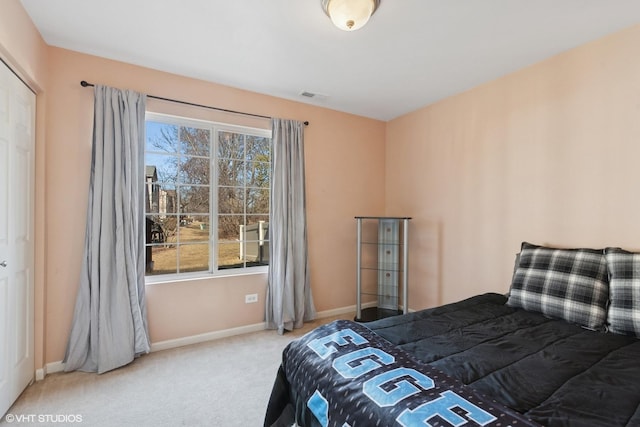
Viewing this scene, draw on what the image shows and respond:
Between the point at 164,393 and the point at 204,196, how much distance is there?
5.62 ft

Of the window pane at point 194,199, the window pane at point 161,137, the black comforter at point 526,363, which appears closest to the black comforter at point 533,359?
the black comforter at point 526,363

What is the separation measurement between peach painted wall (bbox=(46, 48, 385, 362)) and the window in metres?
0.17

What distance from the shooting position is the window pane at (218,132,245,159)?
3057 mm

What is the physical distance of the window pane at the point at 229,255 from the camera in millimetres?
3062

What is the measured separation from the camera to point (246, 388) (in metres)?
2.12

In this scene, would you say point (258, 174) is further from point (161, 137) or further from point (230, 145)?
point (161, 137)

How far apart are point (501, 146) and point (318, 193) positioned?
1.93 meters

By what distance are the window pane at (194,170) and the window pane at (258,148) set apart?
0.48 metres

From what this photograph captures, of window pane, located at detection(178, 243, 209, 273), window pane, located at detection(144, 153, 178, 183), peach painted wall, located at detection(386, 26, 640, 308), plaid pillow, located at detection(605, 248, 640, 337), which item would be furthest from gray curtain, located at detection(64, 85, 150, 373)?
plaid pillow, located at detection(605, 248, 640, 337)

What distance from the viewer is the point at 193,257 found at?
9.67 ft

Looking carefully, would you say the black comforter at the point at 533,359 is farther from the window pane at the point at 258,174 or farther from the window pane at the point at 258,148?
the window pane at the point at 258,148

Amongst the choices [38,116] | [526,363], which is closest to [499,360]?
[526,363]

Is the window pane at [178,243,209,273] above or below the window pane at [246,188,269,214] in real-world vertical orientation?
below

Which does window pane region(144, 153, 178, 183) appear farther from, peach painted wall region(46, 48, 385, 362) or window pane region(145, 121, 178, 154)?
peach painted wall region(46, 48, 385, 362)
